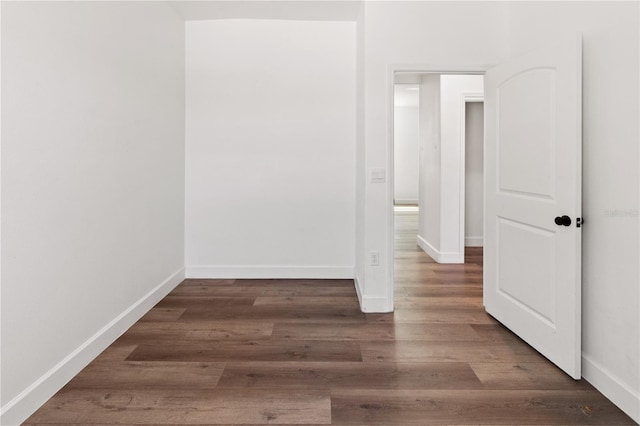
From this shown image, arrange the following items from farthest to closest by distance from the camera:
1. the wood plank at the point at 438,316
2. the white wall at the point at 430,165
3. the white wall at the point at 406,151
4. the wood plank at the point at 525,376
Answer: the white wall at the point at 406,151 < the white wall at the point at 430,165 < the wood plank at the point at 438,316 < the wood plank at the point at 525,376

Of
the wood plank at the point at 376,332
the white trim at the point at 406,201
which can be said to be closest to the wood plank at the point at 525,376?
the wood plank at the point at 376,332

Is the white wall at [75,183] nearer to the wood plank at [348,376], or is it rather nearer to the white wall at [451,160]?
the wood plank at [348,376]

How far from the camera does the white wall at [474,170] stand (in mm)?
6191

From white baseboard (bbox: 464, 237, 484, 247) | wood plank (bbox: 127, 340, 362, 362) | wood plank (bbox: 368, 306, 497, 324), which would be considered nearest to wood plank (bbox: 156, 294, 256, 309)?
wood plank (bbox: 127, 340, 362, 362)

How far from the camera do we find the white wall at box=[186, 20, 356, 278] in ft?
13.5

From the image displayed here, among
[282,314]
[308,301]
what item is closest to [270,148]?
[308,301]

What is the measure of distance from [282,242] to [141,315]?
1579mm

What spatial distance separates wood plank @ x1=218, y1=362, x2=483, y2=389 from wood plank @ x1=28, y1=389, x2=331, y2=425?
10 centimetres

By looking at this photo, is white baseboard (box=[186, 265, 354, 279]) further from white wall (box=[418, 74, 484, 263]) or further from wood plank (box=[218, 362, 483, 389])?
wood plank (box=[218, 362, 483, 389])

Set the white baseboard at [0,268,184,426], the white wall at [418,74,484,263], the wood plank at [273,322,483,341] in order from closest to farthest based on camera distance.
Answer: the white baseboard at [0,268,184,426]
the wood plank at [273,322,483,341]
the white wall at [418,74,484,263]

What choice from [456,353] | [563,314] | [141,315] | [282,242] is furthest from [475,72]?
[141,315]

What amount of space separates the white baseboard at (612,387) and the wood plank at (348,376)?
0.60m

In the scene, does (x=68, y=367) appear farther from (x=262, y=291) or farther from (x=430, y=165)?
(x=430, y=165)

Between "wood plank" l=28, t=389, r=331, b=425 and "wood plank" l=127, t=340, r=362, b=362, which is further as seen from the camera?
"wood plank" l=127, t=340, r=362, b=362
